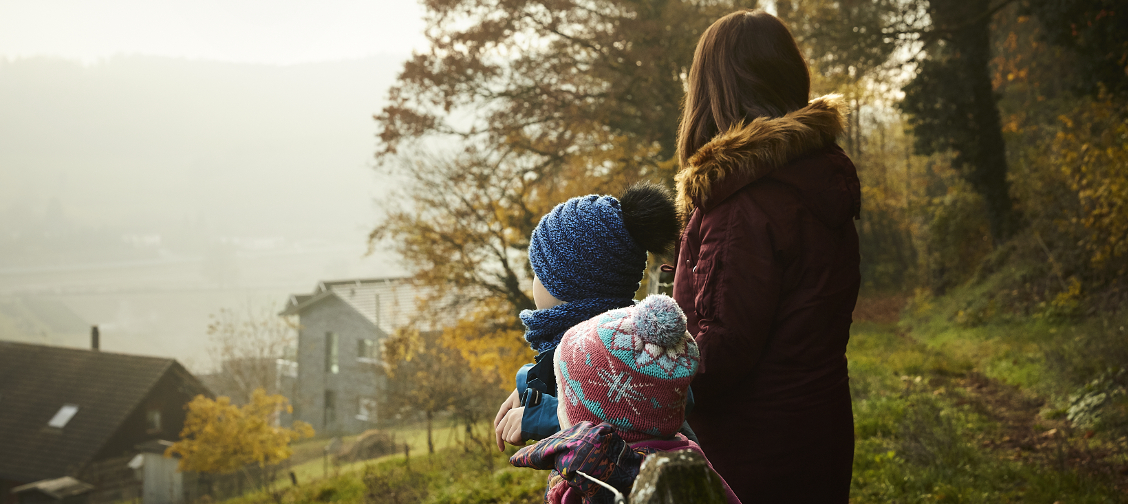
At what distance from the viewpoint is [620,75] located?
8.70m

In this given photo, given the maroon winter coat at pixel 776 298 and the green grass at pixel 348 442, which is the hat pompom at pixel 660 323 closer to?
the maroon winter coat at pixel 776 298

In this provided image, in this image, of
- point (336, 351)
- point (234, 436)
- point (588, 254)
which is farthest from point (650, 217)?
point (336, 351)

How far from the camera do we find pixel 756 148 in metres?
1.28

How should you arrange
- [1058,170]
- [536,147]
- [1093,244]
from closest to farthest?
[1093,244]
[536,147]
[1058,170]

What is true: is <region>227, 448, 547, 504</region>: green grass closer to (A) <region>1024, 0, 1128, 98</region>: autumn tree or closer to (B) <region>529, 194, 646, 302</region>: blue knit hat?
(B) <region>529, 194, 646, 302</region>: blue knit hat

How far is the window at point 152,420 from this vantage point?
27.9 meters

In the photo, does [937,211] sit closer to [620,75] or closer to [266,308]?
[620,75]

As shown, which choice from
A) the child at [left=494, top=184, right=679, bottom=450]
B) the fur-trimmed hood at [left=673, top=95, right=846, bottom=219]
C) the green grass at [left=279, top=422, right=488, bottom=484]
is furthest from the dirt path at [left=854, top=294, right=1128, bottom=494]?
the green grass at [left=279, top=422, right=488, bottom=484]

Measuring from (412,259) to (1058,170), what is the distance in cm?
1114

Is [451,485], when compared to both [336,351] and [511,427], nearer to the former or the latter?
[511,427]

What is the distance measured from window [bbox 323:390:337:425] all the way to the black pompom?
3279 centimetres

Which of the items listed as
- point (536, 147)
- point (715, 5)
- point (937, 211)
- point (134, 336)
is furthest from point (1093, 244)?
point (134, 336)

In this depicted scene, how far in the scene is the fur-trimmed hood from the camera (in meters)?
1.28

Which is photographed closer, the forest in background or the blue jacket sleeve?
→ the blue jacket sleeve
